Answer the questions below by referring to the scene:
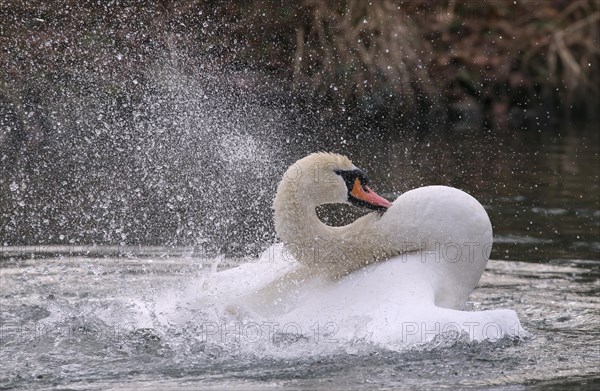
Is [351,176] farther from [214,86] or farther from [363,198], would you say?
[214,86]

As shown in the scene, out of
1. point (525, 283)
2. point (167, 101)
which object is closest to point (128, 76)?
point (167, 101)

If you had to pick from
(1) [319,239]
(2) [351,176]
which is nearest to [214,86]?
(2) [351,176]

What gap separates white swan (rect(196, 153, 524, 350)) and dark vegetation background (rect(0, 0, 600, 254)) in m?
2.92

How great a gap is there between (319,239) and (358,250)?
0.24 metres

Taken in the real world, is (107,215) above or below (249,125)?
Result: below

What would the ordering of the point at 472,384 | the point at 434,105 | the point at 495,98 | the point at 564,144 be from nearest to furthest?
the point at 472,384
the point at 564,144
the point at 434,105
the point at 495,98

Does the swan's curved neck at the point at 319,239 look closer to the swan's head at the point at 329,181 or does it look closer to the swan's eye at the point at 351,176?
the swan's head at the point at 329,181

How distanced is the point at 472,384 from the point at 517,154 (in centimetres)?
870

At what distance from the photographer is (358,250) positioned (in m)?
6.68

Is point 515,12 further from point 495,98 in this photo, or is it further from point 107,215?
point 107,215

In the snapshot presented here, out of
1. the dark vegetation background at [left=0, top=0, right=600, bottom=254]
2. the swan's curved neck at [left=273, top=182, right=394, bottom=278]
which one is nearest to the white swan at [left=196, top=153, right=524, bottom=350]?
the swan's curved neck at [left=273, top=182, right=394, bottom=278]

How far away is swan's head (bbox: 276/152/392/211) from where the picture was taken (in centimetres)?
658

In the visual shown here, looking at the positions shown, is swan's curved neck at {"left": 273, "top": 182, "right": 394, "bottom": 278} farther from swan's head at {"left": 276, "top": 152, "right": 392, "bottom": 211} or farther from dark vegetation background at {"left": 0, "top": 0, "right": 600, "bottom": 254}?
dark vegetation background at {"left": 0, "top": 0, "right": 600, "bottom": 254}

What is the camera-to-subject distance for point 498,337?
6133 millimetres
